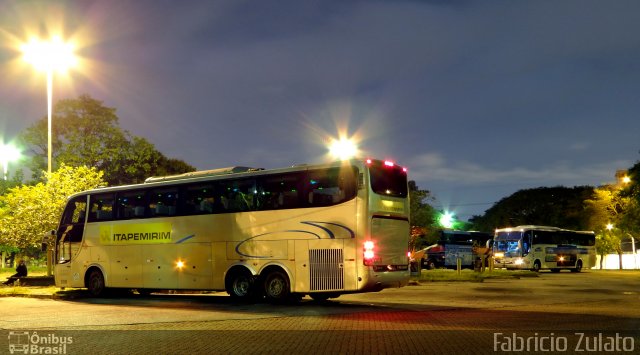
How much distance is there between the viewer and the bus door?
23141 millimetres

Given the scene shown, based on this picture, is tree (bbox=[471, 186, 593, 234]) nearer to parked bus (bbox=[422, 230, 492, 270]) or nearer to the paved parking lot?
parked bus (bbox=[422, 230, 492, 270])

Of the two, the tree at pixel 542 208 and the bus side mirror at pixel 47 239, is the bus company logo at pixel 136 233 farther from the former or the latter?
the tree at pixel 542 208

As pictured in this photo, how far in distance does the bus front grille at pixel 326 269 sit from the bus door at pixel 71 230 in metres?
9.97

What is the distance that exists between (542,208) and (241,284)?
67.5 m

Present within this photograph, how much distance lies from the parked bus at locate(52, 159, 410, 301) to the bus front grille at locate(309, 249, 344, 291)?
26mm

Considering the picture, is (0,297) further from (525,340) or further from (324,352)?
(525,340)

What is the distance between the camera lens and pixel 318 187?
57.5 feet

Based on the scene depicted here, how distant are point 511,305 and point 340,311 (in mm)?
4801

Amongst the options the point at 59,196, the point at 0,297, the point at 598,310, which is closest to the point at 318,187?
the point at 598,310

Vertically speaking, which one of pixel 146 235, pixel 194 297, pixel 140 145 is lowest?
pixel 194 297

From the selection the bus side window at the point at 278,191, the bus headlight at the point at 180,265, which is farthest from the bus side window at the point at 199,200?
the bus side window at the point at 278,191

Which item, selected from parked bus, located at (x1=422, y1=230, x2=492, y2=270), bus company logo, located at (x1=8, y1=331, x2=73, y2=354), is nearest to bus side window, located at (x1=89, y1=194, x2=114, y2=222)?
bus company logo, located at (x1=8, y1=331, x2=73, y2=354)

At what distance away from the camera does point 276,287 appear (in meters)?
18.2

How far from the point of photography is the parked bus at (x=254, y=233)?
55.6 ft
